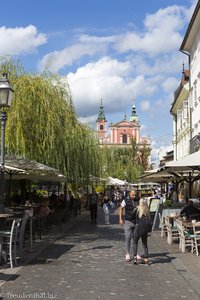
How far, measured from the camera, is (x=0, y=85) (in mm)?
11539

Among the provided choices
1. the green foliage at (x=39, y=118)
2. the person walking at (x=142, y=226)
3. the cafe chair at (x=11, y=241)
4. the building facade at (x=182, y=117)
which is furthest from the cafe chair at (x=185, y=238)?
the building facade at (x=182, y=117)

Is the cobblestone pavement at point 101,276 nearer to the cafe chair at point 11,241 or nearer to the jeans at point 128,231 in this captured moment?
the cafe chair at point 11,241

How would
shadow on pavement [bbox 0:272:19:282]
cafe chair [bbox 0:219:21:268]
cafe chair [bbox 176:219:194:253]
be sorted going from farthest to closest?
cafe chair [bbox 176:219:194:253] → cafe chair [bbox 0:219:21:268] → shadow on pavement [bbox 0:272:19:282]

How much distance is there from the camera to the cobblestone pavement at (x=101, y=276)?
26.1 feet

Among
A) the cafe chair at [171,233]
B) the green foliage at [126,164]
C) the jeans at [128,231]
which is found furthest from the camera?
the green foliage at [126,164]

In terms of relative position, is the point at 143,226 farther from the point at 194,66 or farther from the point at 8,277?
the point at 194,66

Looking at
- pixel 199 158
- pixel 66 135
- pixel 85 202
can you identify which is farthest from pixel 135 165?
pixel 199 158

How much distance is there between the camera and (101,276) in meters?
9.62

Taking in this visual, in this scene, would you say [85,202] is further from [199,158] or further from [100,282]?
[100,282]

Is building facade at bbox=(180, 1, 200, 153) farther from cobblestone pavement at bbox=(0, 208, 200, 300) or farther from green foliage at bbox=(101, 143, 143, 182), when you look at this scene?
green foliage at bbox=(101, 143, 143, 182)

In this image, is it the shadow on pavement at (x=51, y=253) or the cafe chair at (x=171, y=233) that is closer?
the shadow on pavement at (x=51, y=253)

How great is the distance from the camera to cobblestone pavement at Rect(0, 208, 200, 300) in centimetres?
795

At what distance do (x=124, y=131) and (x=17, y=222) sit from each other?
126087 millimetres

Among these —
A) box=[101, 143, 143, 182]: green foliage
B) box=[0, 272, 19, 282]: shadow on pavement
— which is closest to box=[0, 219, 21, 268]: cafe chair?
box=[0, 272, 19, 282]: shadow on pavement
